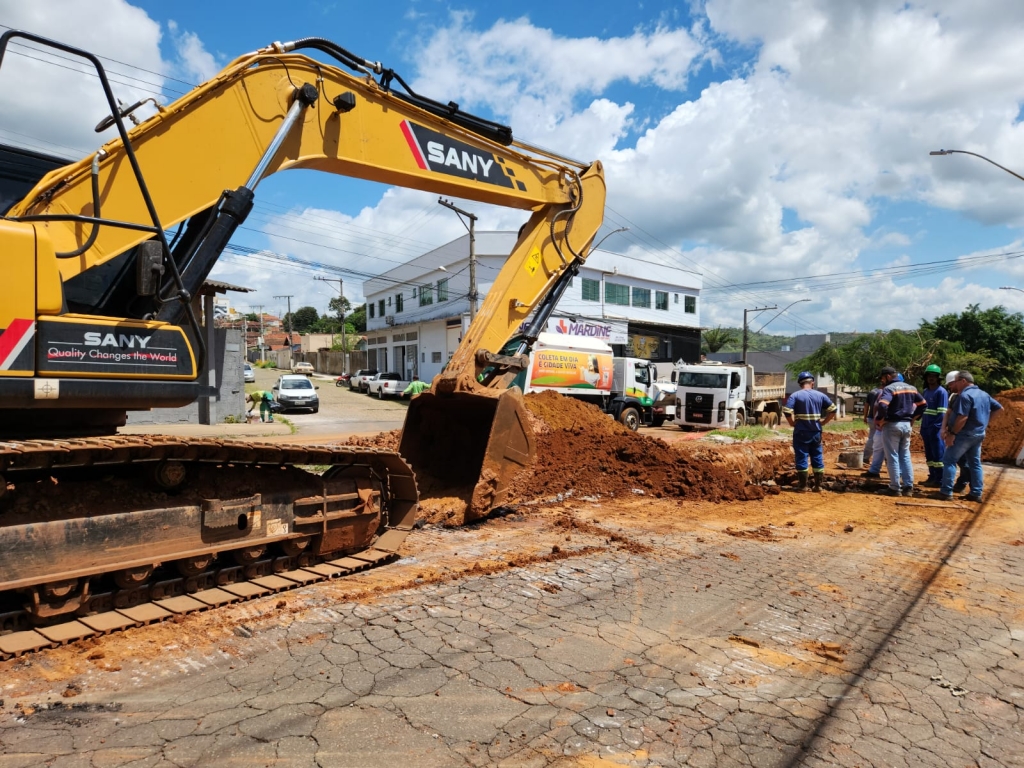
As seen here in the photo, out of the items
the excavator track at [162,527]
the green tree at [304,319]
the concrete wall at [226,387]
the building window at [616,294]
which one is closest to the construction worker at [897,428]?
the excavator track at [162,527]

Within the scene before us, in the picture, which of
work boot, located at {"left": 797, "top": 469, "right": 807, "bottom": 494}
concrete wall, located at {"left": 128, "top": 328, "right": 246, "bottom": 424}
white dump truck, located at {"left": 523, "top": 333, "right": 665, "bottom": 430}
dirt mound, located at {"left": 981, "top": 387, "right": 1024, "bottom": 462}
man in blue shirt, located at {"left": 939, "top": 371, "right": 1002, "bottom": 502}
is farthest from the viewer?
concrete wall, located at {"left": 128, "top": 328, "right": 246, "bottom": 424}

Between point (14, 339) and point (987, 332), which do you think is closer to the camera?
point (14, 339)

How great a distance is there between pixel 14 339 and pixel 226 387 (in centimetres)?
1895

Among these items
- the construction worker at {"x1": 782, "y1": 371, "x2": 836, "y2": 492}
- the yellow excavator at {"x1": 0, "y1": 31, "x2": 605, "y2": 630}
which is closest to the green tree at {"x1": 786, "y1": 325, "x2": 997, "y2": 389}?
the construction worker at {"x1": 782, "y1": 371, "x2": 836, "y2": 492}

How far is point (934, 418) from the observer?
996cm

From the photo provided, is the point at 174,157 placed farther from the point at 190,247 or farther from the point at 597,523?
the point at 597,523

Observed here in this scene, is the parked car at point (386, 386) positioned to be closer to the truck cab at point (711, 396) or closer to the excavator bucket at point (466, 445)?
the truck cab at point (711, 396)

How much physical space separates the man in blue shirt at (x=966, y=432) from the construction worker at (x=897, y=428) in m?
0.45

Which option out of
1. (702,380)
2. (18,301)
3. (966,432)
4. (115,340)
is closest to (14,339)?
(18,301)

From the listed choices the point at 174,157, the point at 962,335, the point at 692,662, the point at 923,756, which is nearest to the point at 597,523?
the point at 692,662

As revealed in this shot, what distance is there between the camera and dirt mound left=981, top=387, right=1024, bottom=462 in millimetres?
13367

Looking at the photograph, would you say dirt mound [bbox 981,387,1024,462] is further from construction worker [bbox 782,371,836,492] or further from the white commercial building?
the white commercial building

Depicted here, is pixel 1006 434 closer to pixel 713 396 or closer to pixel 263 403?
pixel 713 396

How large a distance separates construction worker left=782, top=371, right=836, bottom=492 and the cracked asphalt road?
362 cm
